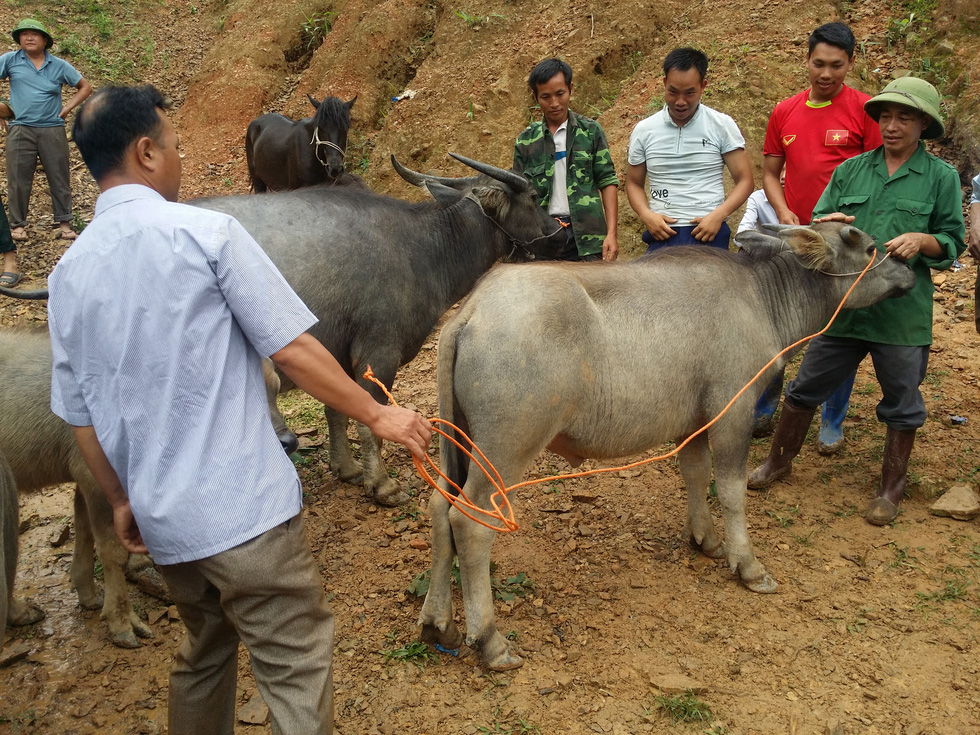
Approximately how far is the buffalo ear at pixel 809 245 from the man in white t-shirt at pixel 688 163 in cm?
74

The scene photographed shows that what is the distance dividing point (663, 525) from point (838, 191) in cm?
242

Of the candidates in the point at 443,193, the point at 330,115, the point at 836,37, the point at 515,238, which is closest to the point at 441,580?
the point at 515,238

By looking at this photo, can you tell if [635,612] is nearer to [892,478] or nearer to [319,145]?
[892,478]

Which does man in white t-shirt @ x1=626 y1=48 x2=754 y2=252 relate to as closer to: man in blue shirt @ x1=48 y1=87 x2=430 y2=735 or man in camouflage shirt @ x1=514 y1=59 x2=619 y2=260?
man in camouflage shirt @ x1=514 y1=59 x2=619 y2=260

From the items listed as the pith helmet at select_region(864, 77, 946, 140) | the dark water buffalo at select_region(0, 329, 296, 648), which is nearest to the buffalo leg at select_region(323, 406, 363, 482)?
the dark water buffalo at select_region(0, 329, 296, 648)

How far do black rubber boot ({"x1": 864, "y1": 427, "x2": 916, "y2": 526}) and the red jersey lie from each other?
1624 millimetres

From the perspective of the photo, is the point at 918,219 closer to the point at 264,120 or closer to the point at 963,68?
the point at 963,68

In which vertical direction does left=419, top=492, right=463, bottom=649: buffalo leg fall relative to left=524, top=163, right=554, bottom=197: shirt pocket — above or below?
below

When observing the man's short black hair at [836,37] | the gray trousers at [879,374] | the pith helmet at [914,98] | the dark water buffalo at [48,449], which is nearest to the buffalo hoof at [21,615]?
the dark water buffalo at [48,449]

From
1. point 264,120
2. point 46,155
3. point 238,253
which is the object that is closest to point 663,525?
point 238,253

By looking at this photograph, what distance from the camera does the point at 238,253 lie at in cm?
234

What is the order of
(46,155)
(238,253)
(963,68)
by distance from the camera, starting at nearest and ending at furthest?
1. (238,253)
2. (963,68)
3. (46,155)

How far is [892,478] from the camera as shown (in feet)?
16.6

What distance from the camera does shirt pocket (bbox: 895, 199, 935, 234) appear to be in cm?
459
